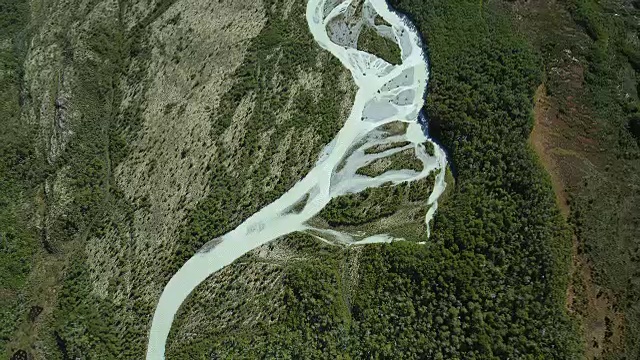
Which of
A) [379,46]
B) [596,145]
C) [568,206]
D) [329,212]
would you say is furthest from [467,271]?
[379,46]

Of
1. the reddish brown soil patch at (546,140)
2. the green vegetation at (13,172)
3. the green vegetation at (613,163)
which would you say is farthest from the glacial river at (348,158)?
the green vegetation at (13,172)

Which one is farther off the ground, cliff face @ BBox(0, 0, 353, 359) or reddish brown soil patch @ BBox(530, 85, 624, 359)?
cliff face @ BBox(0, 0, 353, 359)

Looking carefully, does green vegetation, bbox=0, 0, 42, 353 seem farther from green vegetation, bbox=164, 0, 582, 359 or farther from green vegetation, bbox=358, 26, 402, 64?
green vegetation, bbox=358, 26, 402, 64

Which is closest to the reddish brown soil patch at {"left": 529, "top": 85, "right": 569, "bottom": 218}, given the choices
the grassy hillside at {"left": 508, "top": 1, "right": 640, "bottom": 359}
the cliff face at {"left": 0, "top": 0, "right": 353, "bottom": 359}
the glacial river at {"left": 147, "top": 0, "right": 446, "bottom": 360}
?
the grassy hillside at {"left": 508, "top": 1, "right": 640, "bottom": 359}

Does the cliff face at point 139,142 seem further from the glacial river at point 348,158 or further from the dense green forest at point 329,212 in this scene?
the glacial river at point 348,158

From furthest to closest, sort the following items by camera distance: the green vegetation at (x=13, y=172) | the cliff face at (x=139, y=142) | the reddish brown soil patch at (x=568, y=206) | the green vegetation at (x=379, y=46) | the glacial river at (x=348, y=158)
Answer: the green vegetation at (x=379, y=46) → the green vegetation at (x=13, y=172) → the cliff face at (x=139, y=142) → the glacial river at (x=348, y=158) → the reddish brown soil patch at (x=568, y=206)

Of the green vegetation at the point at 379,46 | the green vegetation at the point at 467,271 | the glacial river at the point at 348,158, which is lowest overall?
the green vegetation at the point at 467,271
